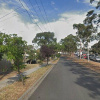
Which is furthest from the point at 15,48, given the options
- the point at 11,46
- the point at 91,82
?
the point at 91,82

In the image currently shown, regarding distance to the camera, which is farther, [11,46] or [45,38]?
[45,38]

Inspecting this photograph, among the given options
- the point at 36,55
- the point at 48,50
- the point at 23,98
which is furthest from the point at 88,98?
the point at 36,55

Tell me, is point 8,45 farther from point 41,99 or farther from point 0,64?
point 0,64

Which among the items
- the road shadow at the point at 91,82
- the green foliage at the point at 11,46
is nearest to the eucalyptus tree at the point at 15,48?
the green foliage at the point at 11,46

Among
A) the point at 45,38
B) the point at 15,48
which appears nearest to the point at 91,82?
the point at 15,48

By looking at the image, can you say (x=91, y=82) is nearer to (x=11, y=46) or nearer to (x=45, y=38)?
(x=11, y=46)

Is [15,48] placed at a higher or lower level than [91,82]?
higher

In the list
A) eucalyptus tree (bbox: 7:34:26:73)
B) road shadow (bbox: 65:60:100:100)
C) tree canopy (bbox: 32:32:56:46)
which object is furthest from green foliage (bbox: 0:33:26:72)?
tree canopy (bbox: 32:32:56:46)

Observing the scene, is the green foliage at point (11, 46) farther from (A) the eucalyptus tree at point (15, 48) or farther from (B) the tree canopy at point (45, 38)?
(B) the tree canopy at point (45, 38)

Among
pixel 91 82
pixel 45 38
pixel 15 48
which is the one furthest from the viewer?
pixel 45 38

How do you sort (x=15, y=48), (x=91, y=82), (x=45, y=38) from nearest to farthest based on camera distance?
1. (x=15, y=48)
2. (x=91, y=82)
3. (x=45, y=38)

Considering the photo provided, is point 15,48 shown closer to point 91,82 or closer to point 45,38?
point 91,82

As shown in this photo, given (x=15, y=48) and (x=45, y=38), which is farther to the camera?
(x=45, y=38)

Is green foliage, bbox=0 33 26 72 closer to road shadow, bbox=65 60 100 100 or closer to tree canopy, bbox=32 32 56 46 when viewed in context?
road shadow, bbox=65 60 100 100
